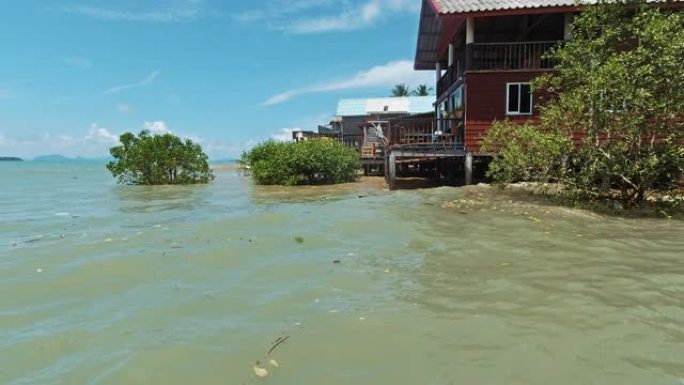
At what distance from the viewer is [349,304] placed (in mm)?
4949

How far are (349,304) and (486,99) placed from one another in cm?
1421

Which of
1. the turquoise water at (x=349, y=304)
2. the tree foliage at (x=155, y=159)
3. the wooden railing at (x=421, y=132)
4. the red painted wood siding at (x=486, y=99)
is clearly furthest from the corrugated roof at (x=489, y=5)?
the tree foliage at (x=155, y=159)

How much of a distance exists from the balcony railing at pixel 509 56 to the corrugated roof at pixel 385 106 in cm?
2572

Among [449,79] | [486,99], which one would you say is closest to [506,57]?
[486,99]

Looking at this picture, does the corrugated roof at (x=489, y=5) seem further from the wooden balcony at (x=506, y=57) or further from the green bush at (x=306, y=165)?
the green bush at (x=306, y=165)

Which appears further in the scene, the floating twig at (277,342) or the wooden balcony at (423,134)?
the wooden balcony at (423,134)

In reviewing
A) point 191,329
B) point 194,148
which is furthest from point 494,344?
point 194,148

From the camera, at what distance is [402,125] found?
69.0 ft

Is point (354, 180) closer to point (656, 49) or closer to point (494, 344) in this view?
point (656, 49)

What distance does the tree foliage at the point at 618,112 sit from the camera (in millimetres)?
10844

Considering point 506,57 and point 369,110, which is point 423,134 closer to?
point 506,57

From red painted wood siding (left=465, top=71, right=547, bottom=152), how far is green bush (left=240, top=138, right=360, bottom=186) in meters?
7.50

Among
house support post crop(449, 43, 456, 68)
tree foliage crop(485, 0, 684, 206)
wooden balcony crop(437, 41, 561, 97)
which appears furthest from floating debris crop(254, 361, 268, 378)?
house support post crop(449, 43, 456, 68)

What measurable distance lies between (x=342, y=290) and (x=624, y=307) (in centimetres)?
267
